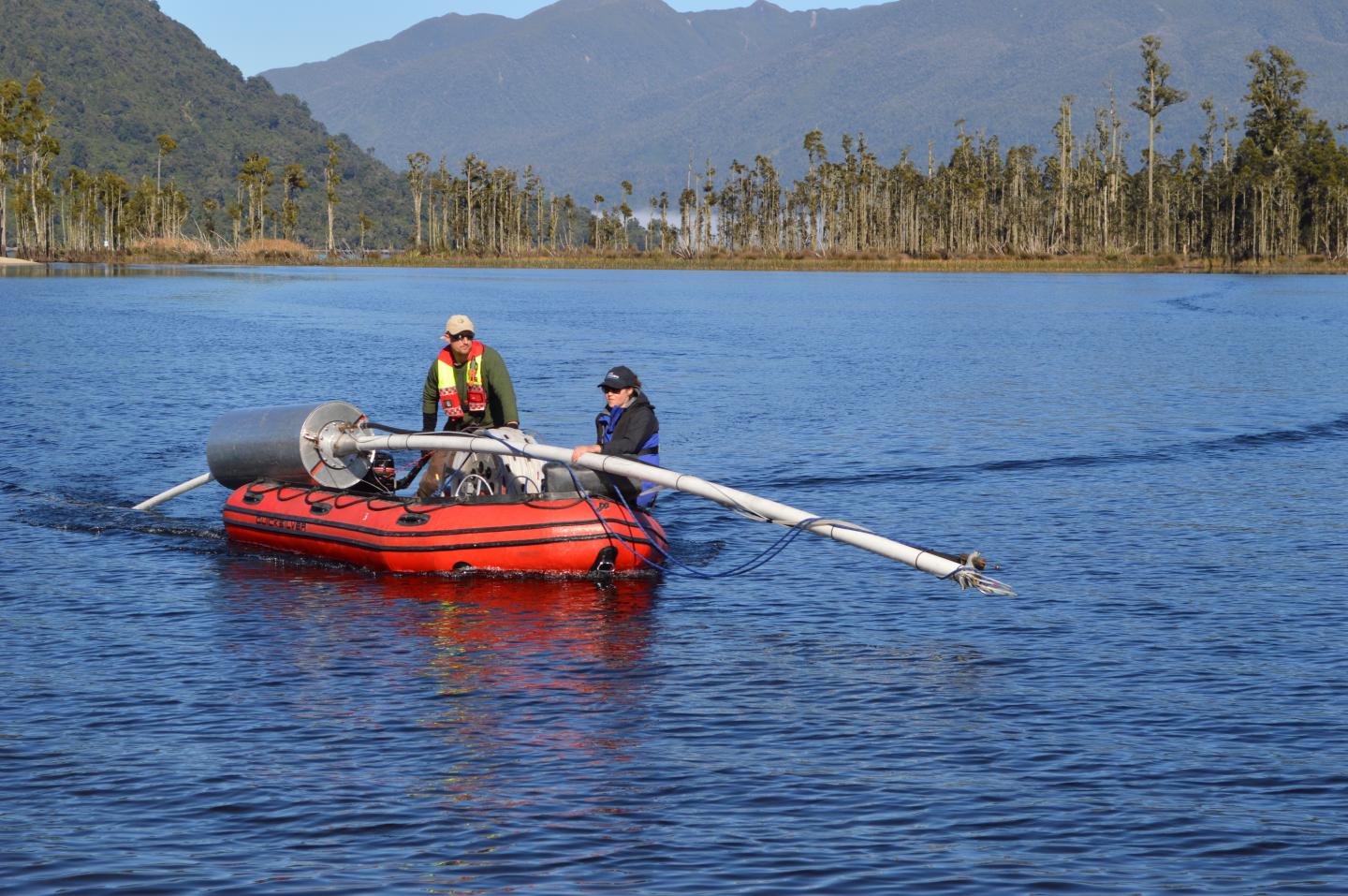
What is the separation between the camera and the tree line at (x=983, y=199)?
472 ft

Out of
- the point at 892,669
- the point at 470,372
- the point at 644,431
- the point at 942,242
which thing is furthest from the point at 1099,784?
the point at 942,242

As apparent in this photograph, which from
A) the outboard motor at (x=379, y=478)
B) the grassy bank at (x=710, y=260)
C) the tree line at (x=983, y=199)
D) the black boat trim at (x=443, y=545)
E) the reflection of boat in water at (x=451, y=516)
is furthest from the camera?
the tree line at (x=983, y=199)

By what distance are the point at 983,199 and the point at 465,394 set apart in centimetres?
14096

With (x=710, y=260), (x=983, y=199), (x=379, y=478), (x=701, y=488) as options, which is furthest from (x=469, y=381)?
(x=710, y=260)

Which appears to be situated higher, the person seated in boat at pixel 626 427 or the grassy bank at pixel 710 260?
the grassy bank at pixel 710 260

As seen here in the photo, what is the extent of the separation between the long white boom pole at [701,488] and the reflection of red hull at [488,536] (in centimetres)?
63

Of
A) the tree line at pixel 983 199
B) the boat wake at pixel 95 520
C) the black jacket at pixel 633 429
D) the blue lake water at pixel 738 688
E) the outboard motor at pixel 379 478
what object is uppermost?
the tree line at pixel 983 199

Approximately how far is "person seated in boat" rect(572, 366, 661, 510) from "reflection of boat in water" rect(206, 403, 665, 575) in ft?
1.61

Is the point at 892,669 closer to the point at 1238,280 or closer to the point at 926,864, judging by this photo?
the point at 926,864

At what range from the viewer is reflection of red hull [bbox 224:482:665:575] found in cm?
1712

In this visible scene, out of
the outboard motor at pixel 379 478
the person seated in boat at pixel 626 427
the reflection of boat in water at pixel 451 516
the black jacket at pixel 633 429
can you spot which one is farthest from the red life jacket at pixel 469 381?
the black jacket at pixel 633 429

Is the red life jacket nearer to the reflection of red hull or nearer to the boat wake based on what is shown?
the reflection of red hull

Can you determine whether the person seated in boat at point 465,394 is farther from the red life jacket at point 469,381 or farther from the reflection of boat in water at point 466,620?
the reflection of boat in water at point 466,620

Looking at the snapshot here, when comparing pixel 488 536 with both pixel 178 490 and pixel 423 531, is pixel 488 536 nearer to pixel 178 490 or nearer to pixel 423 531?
pixel 423 531
